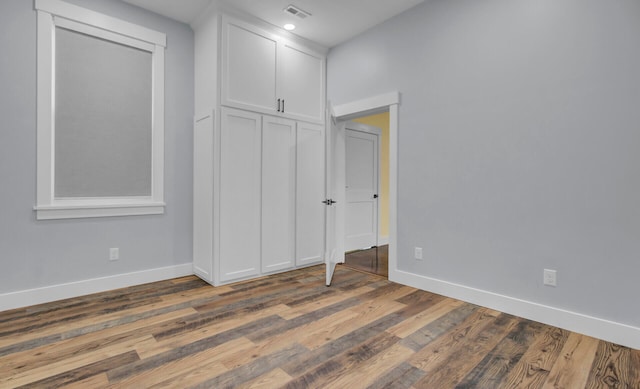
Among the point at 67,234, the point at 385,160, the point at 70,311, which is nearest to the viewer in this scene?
the point at 70,311

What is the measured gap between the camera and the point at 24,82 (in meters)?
2.65

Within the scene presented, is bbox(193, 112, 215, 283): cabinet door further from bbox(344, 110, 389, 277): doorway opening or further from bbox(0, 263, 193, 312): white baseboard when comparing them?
bbox(344, 110, 389, 277): doorway opening

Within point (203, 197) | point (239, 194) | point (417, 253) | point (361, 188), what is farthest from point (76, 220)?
point (361, 188)

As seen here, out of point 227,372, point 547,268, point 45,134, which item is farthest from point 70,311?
point 547,268

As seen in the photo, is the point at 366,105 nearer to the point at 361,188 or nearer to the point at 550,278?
the point at 361,188

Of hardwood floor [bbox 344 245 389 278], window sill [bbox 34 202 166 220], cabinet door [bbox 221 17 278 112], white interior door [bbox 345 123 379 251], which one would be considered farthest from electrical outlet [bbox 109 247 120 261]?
white interior door [bbox 345 123 379 251]

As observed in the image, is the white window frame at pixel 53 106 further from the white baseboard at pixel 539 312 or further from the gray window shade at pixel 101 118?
the white baseboard at pixel 539 312

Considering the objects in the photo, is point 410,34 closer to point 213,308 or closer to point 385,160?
point 385,160

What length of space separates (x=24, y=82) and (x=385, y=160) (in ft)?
15.7

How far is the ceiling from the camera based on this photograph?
3.16 m

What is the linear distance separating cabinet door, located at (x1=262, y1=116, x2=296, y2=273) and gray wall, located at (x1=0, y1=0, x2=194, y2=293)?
0.84 metres

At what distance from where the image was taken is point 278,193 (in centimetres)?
371

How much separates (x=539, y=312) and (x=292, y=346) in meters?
1.87

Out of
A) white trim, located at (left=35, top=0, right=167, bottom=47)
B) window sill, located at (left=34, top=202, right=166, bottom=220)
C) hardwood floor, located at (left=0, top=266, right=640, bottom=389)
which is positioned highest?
white trim, located at (left=35, top=0, right=167, bottom=47)
